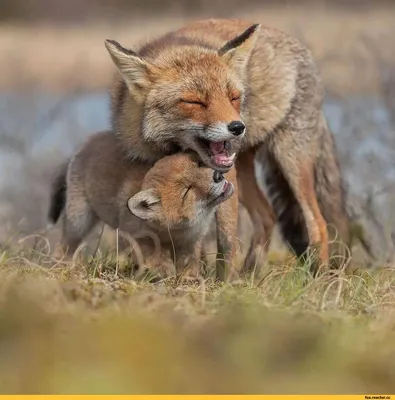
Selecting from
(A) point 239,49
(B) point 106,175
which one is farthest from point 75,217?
(A) point 239,49

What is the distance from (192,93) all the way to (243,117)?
0.75 metres

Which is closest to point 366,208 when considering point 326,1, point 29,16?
point 326,1

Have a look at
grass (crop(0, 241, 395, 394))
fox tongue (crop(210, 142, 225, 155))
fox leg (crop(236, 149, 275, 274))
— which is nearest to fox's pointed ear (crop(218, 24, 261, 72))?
fox tongue (crop(210, 142, 225, 155))

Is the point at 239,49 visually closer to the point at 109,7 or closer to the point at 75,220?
the point at 75,220

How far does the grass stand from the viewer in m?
3.84

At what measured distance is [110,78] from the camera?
334 inches

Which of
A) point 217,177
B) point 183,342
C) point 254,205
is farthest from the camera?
point 254,205

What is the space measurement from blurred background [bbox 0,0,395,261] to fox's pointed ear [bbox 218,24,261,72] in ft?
4.22

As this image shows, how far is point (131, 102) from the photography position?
22.7ft

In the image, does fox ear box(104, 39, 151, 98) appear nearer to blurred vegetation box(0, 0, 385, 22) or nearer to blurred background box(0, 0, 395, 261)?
blurred background box(0, 0, 395, 261)

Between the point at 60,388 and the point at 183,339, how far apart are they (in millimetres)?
718

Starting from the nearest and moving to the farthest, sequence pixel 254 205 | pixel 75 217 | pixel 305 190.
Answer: pixel 75 217 → pixel 305 190 → pixel 254 205

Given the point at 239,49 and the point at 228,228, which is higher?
the point at 239,49

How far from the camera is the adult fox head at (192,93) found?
6316 mm
